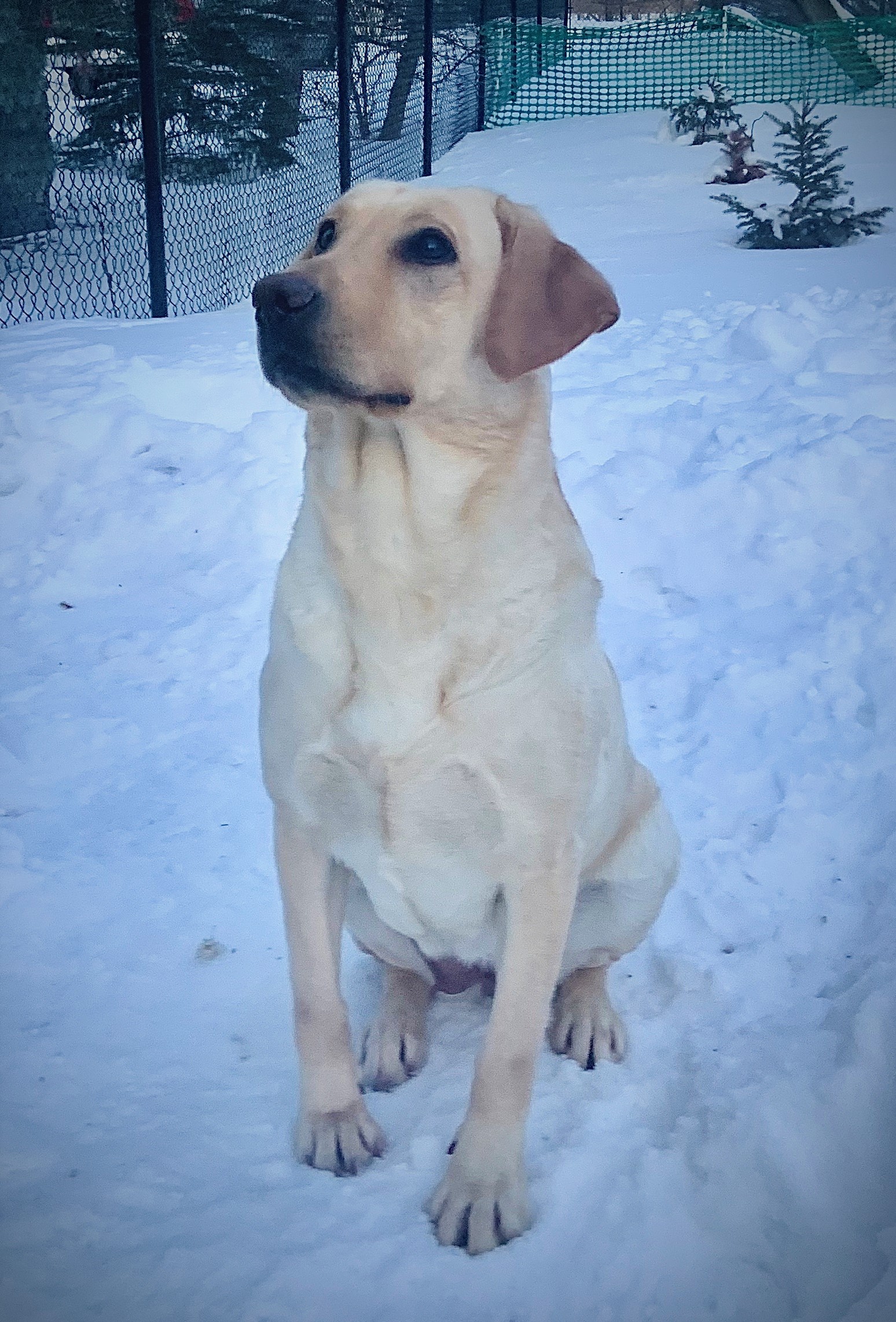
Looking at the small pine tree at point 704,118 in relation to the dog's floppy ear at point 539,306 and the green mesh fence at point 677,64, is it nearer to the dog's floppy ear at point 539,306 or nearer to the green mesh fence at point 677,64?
the green mesh fence at point 677,64

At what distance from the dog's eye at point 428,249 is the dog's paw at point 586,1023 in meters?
1.36

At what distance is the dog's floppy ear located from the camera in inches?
66.2

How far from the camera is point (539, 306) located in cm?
171

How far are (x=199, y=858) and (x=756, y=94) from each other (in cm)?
1475

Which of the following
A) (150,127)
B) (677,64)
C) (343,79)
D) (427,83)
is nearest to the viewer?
(150,127)

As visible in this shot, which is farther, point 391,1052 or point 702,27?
point 702,27

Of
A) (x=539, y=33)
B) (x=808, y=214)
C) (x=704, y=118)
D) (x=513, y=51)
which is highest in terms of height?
(x=539, y=33)

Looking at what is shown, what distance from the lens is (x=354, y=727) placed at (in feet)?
5.50

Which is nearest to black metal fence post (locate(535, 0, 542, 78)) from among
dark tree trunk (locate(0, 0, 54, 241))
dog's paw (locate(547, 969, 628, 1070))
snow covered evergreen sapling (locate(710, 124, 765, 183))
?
snow covered evergreen sapling (locate(710, 124, 765, 183))

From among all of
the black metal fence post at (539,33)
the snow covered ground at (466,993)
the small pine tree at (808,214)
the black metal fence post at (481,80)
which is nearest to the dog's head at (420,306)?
the snow covered ground at (466,993)

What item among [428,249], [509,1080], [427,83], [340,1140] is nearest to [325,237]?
[428,249]

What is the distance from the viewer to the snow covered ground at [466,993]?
173 centimetres

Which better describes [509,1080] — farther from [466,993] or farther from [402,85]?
[402,85]

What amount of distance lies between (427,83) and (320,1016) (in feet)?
35.8
